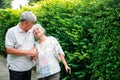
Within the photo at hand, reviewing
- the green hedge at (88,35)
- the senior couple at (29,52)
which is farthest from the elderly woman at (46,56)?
the green hedge at (88,35)

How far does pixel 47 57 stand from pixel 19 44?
514mm

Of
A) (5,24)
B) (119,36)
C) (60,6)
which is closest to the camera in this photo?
(119,36)

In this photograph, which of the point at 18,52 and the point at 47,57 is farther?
the point at 47,57

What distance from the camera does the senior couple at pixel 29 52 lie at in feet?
17.2

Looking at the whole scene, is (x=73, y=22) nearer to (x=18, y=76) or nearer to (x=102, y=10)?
(x=102, y=10)

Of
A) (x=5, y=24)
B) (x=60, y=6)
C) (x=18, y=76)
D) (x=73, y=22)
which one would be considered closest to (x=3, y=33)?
(x=5, y=24)

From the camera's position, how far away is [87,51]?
22.3ft

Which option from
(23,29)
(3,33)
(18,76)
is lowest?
(3,33)

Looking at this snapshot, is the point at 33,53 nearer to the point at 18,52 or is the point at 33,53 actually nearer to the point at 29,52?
the point at 29,52

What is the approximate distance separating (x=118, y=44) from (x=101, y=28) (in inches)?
23.2

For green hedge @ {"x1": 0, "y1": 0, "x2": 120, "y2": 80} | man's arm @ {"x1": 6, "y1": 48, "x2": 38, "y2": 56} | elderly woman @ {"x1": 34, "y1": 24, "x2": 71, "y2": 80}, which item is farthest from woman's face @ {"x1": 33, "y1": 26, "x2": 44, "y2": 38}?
green hedge @ {"x1": 0, "y1": 0, "x2": 120, "y2": 80}

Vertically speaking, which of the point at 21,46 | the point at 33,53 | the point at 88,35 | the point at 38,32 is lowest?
the point at 88,35

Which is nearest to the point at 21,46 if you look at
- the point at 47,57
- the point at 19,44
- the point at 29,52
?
the point at 19,44

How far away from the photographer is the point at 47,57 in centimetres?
541
